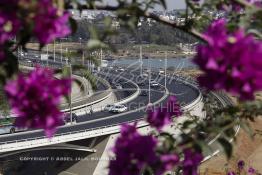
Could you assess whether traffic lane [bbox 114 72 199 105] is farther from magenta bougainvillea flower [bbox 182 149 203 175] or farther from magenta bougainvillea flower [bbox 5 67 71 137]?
magenta bougainvillea flower [bbox 5 67 71 137]

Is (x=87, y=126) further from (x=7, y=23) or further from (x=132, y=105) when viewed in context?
(x=7, y=23)

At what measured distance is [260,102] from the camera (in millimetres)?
2279

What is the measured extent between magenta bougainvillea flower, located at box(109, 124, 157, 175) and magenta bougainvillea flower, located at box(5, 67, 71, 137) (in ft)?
0.85

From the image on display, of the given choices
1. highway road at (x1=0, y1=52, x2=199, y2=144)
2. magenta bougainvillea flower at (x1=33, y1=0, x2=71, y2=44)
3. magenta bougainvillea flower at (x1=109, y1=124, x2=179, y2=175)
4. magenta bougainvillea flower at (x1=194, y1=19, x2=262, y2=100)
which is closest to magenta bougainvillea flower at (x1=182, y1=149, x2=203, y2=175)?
magenta bougainvillea flower at (x1=109, y1=124, x2=179, y2=175)

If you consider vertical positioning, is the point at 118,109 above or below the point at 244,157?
above

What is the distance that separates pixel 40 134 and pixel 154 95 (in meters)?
22.5

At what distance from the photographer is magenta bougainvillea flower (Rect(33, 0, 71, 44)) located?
1.44m

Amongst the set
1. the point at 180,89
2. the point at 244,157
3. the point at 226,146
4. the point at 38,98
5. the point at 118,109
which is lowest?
the point at 244,157

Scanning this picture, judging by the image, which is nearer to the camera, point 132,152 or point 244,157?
point 132,152

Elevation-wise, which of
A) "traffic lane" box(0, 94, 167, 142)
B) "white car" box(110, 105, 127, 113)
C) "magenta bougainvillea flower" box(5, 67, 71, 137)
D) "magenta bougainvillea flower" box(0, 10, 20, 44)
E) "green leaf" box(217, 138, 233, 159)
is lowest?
"white car" box(110, 105, 127, 113)

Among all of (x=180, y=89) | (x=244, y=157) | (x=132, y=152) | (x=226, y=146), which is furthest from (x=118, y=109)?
(x=132, y=152)

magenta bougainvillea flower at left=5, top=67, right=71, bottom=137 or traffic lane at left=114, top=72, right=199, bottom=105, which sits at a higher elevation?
magenta bougainvillea flower at left=5, top=67, right=71, bottom=137

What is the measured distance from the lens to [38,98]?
1.54m

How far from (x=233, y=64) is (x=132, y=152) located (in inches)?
18.2
